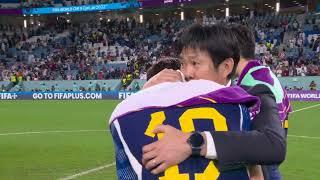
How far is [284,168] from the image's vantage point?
28.8 ft

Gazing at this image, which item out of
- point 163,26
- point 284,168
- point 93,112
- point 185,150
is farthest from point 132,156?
point 163,26

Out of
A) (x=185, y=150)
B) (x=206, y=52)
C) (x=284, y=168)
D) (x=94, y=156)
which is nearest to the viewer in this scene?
(x=185, y=150)

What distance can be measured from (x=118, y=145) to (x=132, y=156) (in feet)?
0.25

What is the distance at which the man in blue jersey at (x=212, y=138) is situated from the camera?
1786mm

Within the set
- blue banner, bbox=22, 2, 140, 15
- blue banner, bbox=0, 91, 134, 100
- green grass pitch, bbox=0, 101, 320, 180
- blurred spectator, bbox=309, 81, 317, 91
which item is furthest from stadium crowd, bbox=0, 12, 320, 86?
green grass pitch, bbox=0, 101, 320, 180

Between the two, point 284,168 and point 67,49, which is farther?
point 67,49

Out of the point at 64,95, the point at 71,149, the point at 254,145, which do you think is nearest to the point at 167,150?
the point at 254,145

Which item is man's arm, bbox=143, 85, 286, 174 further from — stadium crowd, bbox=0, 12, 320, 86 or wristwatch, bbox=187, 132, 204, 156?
stadium crowd, bbox=0, 12, 320, 86

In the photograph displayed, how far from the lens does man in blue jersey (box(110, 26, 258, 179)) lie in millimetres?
1807

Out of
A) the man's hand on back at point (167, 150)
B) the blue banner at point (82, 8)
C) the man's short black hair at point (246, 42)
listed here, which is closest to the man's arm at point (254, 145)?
the man's hand on back at point (167, 150)

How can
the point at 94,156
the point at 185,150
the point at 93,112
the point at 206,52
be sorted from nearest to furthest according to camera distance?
the point at 185,150 → the point at 206,52 → the point at 94,156 → the point at 93,112

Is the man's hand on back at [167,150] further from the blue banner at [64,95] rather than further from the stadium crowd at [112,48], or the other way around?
the blue banner at [64,95]

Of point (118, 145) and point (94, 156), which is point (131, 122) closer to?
point (118, 145)

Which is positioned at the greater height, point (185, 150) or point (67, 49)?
point (185, 150)
